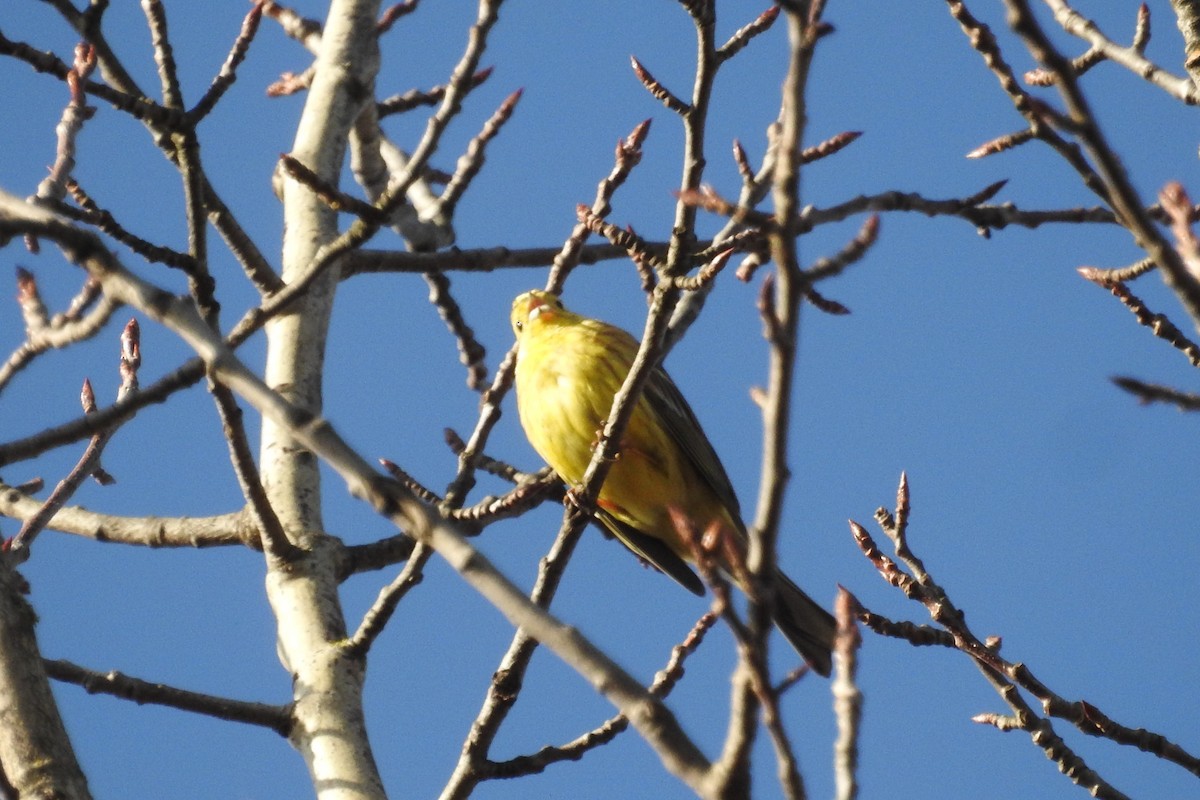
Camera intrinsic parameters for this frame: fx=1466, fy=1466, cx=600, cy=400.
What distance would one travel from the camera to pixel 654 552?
5.84 metres

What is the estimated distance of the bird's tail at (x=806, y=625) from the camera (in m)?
5.44

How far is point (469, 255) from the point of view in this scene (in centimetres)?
473

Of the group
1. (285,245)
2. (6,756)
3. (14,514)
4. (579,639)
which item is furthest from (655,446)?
(579,639)

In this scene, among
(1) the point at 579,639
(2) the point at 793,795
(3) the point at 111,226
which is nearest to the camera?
Answer: (2) the point at 793,795

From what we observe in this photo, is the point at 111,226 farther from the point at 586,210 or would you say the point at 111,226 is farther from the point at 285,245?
the point at 285,245

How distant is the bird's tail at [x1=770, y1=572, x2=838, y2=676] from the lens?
214 inches

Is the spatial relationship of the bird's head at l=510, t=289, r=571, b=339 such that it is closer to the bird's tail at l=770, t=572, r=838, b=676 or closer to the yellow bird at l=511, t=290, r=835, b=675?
the yellow bird at l=511, t=290, r=835, b=675

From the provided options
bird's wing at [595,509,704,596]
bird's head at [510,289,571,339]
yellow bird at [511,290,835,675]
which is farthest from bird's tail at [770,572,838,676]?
bird's head at [510,289,571,339]

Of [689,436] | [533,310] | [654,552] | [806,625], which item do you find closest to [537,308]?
[533,310]

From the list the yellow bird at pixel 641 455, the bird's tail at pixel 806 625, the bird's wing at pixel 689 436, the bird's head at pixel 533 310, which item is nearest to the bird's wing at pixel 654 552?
the yellow bird at pixel 641 455

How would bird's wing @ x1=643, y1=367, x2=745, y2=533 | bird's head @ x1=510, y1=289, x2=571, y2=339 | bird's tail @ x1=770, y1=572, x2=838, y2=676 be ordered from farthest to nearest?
bird's head @ x1=510, y1=289, x2=571, y2=339
bird's wing @ x1=643, y1=367, x2=745, y2=533
bird's tail @ x1=770, y1=572, x2=838, y2=676

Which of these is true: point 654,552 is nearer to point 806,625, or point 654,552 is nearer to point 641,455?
point 641,455

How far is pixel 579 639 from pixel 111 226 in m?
1.92

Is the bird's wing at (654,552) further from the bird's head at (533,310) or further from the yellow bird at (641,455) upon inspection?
the bird's head at (533,310)
